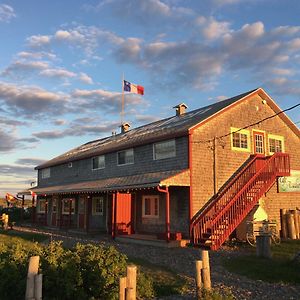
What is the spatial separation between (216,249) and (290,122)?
11.7 metres

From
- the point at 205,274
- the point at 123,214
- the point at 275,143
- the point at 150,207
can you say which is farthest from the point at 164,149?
the point at 205,274

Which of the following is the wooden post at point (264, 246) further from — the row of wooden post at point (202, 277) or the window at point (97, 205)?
the window at point (97, 205)

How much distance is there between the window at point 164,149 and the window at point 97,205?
691 cm

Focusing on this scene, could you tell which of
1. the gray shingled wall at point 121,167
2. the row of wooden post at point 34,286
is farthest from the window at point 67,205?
the row of wooden post at point 34,286

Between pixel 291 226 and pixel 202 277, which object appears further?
pixel 291 226

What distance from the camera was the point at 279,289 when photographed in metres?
9.42

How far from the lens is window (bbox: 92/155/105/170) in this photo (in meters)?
26.3

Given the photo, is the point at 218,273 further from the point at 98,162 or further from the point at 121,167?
the point at 98,162

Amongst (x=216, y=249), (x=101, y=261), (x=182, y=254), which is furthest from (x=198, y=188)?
(x=101, y=261)

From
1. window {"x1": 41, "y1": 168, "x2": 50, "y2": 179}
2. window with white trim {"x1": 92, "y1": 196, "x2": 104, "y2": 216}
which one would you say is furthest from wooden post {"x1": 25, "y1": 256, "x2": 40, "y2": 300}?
window {"x1": 41, "y1": 168, "x2": 50, "y2": 179}

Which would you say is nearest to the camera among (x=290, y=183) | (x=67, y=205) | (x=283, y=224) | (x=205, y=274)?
(x=205, y=274)

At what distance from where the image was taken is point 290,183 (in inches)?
927

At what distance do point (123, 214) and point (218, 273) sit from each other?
11309 millimetres

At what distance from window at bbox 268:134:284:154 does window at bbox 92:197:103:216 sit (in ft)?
37.5
